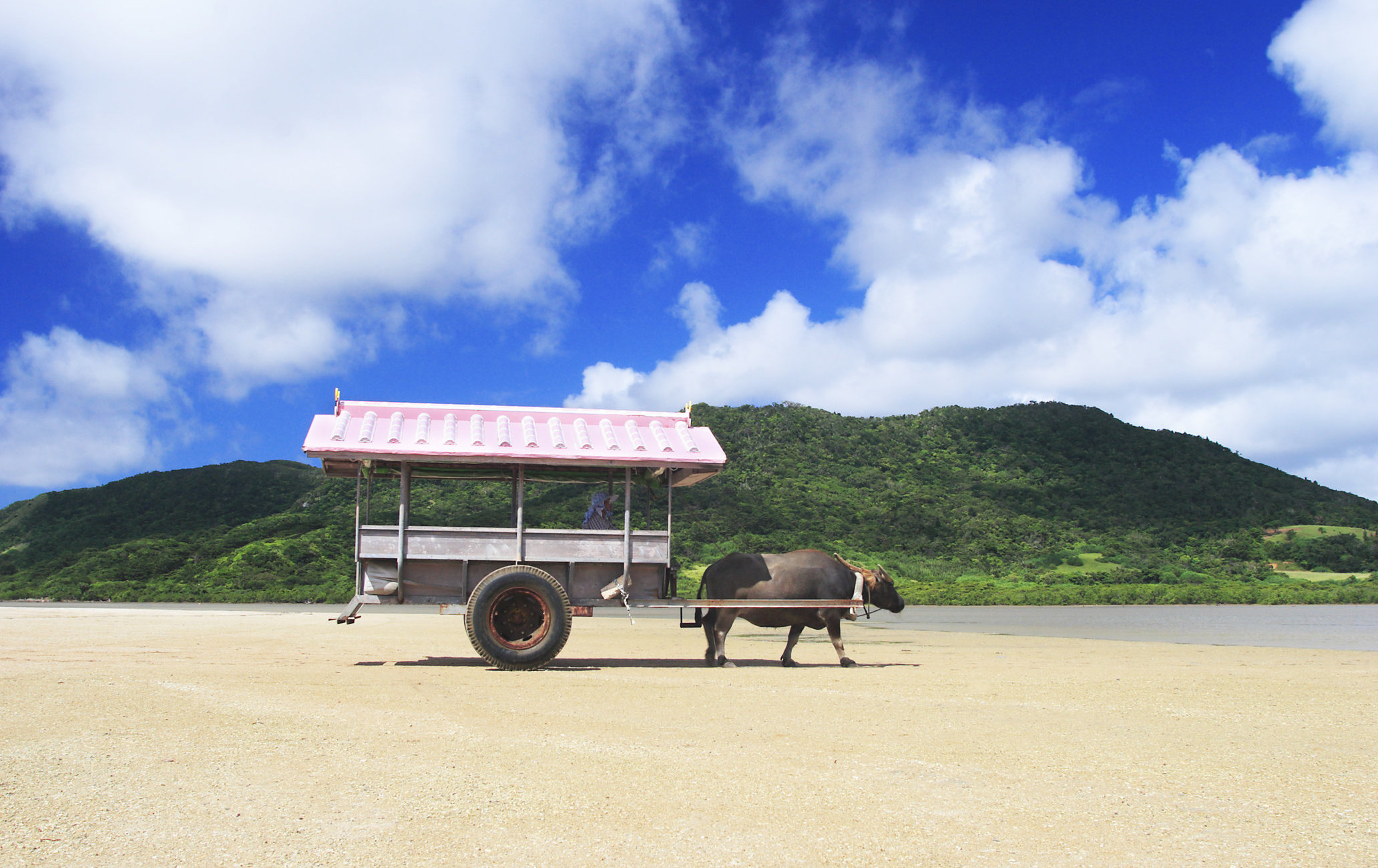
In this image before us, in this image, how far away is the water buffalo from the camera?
13773 millimetres

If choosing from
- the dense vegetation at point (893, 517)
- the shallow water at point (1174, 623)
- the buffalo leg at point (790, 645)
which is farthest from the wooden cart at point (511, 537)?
the dense vegetation at point (893, 517)

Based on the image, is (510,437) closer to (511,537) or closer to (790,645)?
(511,537)

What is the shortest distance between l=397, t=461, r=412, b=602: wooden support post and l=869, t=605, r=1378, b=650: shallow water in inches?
662

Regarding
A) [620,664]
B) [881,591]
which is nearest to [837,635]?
[881,591]

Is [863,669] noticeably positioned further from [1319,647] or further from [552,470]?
[1319,647]

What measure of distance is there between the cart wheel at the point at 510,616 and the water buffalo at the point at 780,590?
2264mm

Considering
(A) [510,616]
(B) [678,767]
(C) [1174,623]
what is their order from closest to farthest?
1. (B) [678,767]
2. (A) [510,616]
3. (C) [1174,623]

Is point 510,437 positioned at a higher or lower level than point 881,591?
higher

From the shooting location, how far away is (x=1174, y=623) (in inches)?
1176

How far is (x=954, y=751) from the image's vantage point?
23.3ft

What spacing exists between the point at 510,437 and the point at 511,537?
4.60ft

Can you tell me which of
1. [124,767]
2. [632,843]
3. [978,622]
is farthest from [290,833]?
[978,622]

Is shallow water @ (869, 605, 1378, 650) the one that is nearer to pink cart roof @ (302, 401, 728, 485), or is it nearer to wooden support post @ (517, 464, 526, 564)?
pink cart roof @ (302, 401, 728, 485)

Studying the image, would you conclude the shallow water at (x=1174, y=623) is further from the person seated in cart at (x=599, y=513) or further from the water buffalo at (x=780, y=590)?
the person seated in cart at (x=599, y=513)
